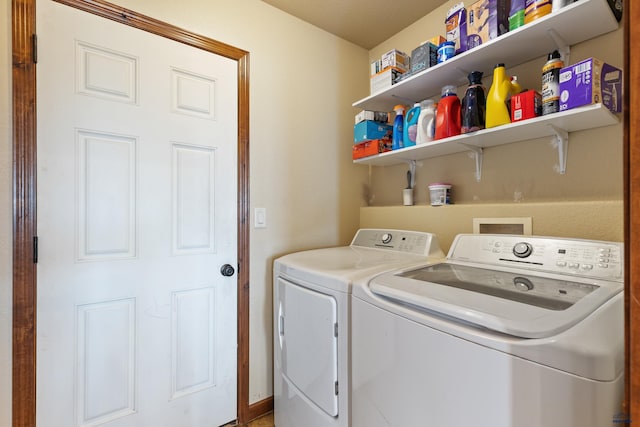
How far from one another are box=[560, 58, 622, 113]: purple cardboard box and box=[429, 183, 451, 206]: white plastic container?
68 centimetres

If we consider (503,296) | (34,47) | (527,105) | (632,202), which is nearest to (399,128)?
(527,105)

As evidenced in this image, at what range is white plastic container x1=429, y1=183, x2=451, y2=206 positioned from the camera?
1.71 metres

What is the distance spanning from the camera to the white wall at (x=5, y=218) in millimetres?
1147

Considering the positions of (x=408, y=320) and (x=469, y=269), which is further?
(x=469, y=269)

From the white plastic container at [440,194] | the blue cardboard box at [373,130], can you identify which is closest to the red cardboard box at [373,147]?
the blue cardboard box at [373,130]

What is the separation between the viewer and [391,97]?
1.87 metres

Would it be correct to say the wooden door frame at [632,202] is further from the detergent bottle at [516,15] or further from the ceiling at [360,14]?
the ceiling at [360,14]

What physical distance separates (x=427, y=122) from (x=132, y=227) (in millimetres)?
1593

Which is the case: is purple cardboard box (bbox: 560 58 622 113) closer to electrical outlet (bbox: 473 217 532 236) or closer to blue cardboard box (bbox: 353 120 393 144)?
electrical outlet (bbox: 473 217 532 236)

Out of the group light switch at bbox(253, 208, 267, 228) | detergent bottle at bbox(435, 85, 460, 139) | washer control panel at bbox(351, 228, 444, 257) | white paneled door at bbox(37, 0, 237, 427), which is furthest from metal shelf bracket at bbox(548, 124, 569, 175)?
white paneled door at bbox(37, 0, 237, 427)

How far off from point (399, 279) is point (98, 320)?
1.33m

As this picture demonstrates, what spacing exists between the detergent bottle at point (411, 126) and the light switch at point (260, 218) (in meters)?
0.94

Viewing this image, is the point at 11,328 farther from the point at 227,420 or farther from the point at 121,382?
the point at 227,420

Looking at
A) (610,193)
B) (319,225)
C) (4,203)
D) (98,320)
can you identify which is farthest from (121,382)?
(610,193)
